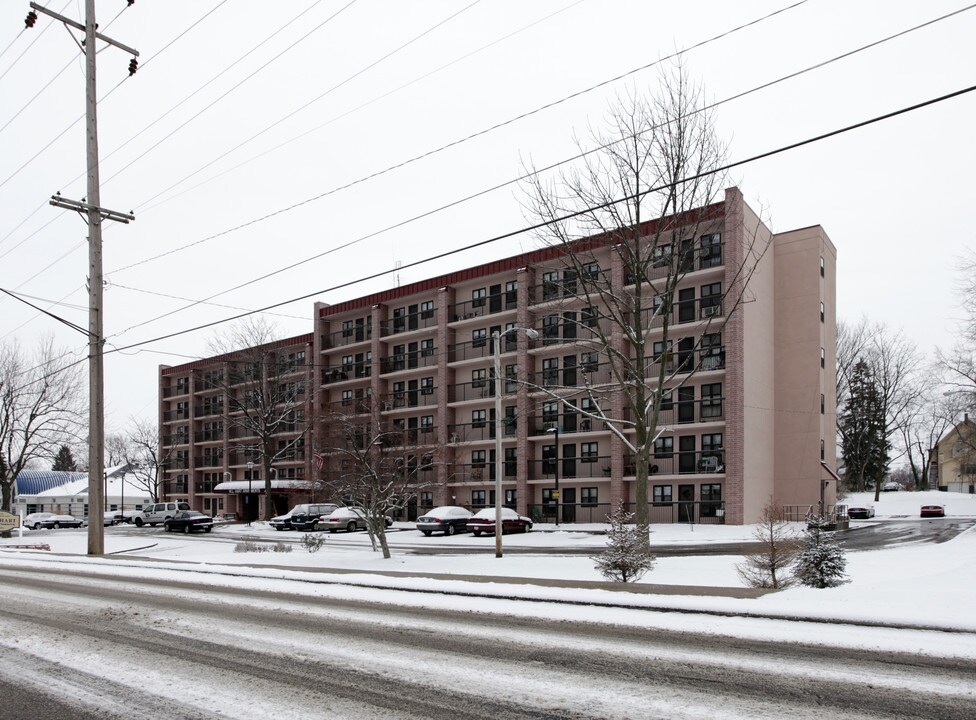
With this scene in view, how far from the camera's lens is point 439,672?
6668 mm

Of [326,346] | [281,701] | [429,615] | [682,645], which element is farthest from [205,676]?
[326,346]

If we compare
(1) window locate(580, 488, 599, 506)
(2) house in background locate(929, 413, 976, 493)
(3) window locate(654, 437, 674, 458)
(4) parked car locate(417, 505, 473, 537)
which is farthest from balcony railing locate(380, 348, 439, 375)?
(2) house in background locate(929, 413, 976, 493)

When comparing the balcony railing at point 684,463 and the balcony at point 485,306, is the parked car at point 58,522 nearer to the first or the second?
the balcony at point 485,306

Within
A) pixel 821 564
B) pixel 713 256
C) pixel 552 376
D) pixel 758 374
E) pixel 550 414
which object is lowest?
pixel 821 564

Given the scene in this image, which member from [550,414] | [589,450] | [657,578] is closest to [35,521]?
[550,414]

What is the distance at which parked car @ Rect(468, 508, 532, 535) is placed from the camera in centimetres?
3794

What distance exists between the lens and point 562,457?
47.5 m

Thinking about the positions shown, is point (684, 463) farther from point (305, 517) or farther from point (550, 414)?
point (305, 517)

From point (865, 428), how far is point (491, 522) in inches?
2203

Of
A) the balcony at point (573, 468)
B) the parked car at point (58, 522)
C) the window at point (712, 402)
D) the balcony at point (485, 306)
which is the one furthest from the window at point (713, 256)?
the parked car at point (58, 522)

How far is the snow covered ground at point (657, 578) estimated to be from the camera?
28.5ft

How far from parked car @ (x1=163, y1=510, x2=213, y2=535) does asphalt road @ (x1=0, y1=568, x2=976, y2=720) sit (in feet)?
133

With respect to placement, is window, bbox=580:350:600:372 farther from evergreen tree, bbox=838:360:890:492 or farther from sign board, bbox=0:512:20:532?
evergreen tree, bbox=838:360:890:492

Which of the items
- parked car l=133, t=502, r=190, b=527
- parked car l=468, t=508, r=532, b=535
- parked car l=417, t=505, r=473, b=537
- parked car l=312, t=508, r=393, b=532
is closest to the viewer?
parked car l=468, t=508, r=532, b=535
